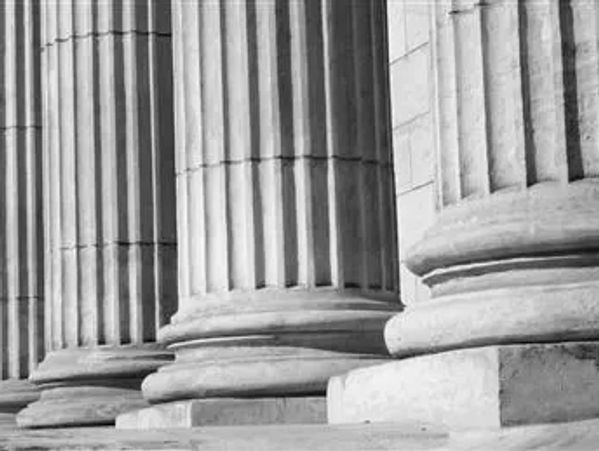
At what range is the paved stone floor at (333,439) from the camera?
20719mm

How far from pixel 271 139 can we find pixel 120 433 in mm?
9947

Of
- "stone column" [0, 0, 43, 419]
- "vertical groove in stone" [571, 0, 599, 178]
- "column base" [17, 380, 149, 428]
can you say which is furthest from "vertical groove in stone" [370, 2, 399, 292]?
"stone column" [0, 0, 43, 419]

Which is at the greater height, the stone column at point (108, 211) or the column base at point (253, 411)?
the stone column at point (108, 211)

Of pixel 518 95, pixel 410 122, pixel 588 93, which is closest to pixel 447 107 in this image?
pixel 518 95

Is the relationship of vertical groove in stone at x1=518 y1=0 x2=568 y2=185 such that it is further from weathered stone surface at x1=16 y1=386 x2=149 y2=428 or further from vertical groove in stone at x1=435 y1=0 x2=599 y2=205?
weathered stone surface at x1=16 y1=386 x2=149 y2=428

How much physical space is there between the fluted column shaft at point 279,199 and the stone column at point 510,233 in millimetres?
9514

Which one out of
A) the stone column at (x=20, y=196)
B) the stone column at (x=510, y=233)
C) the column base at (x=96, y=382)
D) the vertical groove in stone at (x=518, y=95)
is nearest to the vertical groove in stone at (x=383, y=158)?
the column base at (x=96, y=382)

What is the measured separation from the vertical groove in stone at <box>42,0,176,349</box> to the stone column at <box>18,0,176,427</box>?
0.02 m

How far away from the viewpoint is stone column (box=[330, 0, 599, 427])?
21.2 m

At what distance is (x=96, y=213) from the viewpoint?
44906 mm

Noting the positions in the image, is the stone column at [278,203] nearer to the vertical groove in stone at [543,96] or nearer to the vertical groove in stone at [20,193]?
the vertical groove in stone at [543,96]

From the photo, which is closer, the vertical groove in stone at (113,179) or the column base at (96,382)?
the column base at (96,382)

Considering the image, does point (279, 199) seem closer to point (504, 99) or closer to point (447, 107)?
point (447, 107)

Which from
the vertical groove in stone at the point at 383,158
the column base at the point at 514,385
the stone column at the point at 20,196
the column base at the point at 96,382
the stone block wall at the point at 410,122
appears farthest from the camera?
the stone column at the point at 20,196
